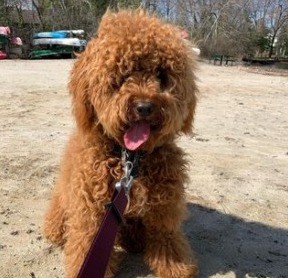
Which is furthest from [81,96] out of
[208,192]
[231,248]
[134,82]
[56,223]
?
[208,192]

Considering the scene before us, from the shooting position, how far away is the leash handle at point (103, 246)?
1830 millimetres

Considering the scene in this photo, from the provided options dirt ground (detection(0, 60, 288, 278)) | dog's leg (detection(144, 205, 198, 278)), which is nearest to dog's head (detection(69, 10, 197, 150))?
dirt ground (detection(0, 60, 288, 278))

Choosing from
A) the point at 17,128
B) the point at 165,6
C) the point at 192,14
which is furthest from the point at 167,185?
the point at 192,14

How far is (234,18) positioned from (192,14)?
4.84 meters

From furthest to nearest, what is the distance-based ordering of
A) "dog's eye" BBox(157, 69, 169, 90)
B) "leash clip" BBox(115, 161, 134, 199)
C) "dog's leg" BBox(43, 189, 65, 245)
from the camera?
"dog's leg" BBox(43, 189, 65, 245) → "dog's eye" BBox(157, 69, 169, 90) → "leash clip" BBox(115, 161, 134, 199)

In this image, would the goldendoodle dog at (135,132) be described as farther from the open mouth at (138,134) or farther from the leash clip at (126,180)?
the leash clip at (126,180)

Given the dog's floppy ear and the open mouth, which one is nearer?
the open mouth

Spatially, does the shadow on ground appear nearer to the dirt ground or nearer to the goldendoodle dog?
the dirt ground

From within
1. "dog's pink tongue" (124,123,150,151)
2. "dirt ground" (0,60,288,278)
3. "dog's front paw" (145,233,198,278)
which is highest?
"dog's pink tongue" (124,123,150,151)

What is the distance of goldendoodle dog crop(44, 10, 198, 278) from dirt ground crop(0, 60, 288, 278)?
273 millimetres

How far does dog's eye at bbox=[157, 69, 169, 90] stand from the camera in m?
2.67

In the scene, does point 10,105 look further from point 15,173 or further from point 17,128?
point 15,173

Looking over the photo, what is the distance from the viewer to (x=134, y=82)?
2.58 meters

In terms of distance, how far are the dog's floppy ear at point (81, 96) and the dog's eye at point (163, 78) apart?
0.41m
